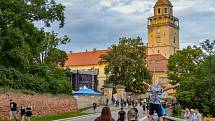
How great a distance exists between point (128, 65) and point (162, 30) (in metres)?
62.0

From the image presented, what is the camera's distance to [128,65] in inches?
4208

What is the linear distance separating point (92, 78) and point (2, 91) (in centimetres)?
8274

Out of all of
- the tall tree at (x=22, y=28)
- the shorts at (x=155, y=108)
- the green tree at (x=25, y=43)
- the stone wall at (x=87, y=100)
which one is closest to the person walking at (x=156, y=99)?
the shorts at (x=155, y=108)

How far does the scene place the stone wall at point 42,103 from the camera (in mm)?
43375

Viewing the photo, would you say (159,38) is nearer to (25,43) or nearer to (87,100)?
(87,100)

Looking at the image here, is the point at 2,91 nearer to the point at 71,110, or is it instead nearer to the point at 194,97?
the point at 71,110

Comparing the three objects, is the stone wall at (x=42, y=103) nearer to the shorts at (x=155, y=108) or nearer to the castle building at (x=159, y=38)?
the shorts at (x=155, y=108)

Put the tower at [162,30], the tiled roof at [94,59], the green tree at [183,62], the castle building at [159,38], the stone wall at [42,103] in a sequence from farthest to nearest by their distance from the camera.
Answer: the tower at [162,30]
the castle building at [159,38]
the tiled roof at [94,59]
the green tree at [183,62]
the stone wall at [42,103]

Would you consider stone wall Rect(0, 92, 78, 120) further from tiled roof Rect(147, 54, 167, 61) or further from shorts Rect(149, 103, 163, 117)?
tiled roof Rect(147, 54, 167, 61)

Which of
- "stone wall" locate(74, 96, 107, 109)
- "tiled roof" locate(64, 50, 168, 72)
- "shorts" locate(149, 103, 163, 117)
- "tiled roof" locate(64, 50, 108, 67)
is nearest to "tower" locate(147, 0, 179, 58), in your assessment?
"tiled roof" locate(64, 50, 168, 72)

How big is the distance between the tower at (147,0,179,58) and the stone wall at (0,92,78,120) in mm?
104886

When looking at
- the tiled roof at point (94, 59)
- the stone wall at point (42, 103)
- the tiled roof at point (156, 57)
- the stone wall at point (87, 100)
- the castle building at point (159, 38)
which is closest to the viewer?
the stone wall at point (42, 103)

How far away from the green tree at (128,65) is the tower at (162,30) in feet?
183

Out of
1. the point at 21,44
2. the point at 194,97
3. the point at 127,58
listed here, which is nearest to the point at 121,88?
the point at 127,58
